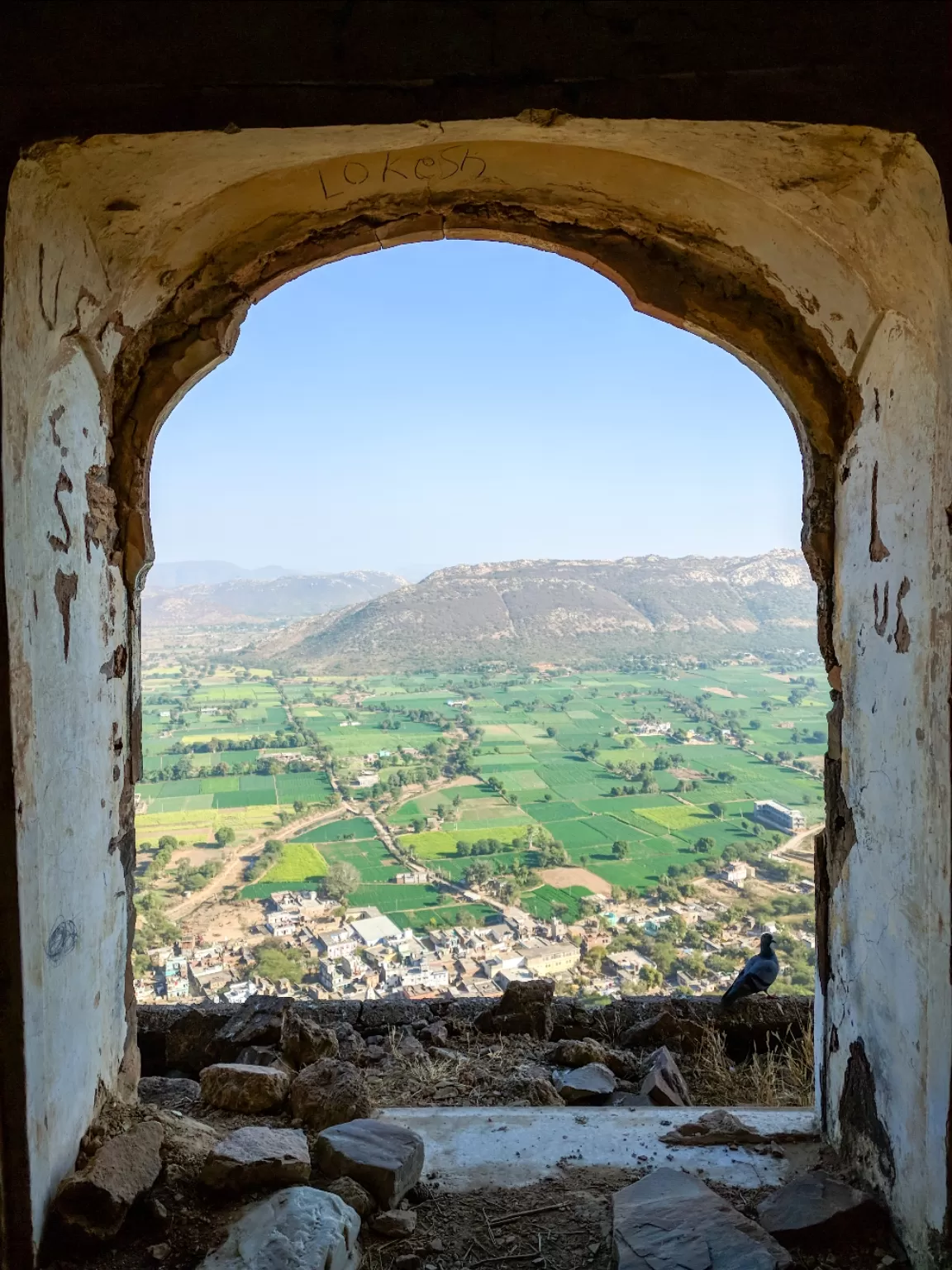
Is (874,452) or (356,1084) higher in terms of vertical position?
(874,452)

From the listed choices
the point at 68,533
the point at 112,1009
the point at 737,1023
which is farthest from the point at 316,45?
the point at 737,1023

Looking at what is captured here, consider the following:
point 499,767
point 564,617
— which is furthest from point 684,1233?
point 564,617

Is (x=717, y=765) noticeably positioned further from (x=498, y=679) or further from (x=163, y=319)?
(x=163, y=319)

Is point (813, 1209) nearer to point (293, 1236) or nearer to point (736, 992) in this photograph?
point (293, 1236)

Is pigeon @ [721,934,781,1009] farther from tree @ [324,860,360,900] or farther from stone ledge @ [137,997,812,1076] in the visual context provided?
tree @ [324,860,360,900]

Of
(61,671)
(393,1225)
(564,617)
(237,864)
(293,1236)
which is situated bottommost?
(237,864)

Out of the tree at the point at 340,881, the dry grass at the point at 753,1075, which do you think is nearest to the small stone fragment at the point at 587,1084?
the dry grass at the point at 753,1075
